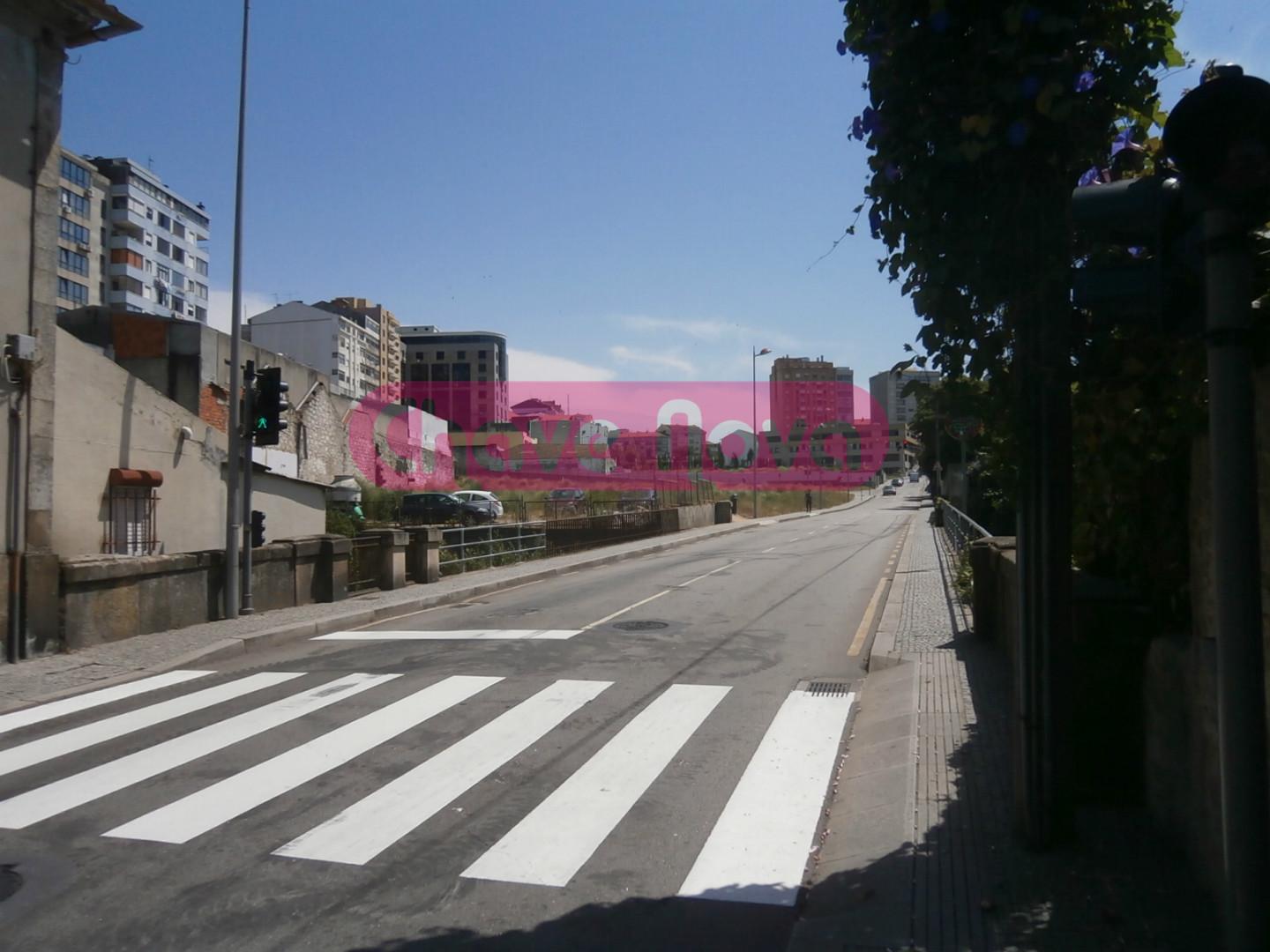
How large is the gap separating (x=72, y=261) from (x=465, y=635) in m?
69.5

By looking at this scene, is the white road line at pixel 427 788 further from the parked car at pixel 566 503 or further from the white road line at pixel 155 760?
the parked car at pixel 566 503

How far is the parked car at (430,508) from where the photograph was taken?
38.6m

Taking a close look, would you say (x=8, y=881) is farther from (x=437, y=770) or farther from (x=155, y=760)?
(x=437, y=770)

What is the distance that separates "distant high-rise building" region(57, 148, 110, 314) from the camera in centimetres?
6862

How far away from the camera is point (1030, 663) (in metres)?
4.83

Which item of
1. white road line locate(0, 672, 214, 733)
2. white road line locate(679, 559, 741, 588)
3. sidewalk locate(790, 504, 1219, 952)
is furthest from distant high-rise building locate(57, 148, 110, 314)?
sidewalk locate(790, 504, 1219, 952)

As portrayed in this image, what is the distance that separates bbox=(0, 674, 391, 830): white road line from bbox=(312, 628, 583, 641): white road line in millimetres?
3068

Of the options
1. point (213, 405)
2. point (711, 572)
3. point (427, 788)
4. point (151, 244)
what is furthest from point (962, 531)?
point (151, 244)

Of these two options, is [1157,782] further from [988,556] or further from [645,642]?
[645,642]

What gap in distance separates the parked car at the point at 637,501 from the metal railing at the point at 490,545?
12198 millimetres

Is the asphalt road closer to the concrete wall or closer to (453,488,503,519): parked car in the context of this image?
the concrete wall

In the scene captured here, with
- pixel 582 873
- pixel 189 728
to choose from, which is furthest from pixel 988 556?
pixel 189 728

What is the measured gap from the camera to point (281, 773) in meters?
6.82

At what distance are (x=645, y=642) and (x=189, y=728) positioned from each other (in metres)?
5.58
